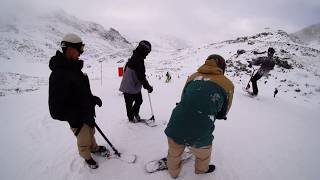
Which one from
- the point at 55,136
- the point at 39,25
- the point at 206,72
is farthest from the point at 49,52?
the point at 206,72

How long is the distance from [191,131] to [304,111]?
7425 mm

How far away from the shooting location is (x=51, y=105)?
3.62m

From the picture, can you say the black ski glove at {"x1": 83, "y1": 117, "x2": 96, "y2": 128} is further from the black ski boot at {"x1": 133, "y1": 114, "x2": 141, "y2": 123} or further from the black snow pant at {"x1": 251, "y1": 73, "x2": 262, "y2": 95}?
the black snow pant at {"x1": 251, "y1": 73, "x2": 262, "y2": 95}

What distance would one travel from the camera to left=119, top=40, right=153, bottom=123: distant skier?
512 cm

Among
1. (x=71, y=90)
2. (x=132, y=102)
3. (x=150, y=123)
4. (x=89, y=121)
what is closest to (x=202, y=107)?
(x=89, y=121)

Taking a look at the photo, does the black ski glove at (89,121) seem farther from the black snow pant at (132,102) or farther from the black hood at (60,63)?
the black snow pant at (132,102)

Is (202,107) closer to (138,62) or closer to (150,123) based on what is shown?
(138,62)

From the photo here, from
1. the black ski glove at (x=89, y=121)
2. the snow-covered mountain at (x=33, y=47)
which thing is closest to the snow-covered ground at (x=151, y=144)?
the black ski glove at (x=89, y=121)

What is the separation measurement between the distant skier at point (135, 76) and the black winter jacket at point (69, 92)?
59.6 inches

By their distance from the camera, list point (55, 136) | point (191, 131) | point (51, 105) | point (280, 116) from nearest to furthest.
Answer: point (191, 131) < point (51, 105) < point (55, 136) < point (280, 116)

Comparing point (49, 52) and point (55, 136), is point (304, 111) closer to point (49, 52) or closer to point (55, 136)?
point (55, 136)

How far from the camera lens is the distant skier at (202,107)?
326cm

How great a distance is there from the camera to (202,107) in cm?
326

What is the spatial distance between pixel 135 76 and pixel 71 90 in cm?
199
